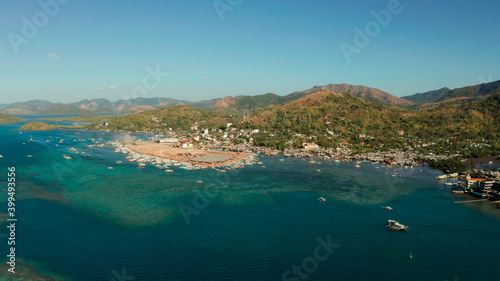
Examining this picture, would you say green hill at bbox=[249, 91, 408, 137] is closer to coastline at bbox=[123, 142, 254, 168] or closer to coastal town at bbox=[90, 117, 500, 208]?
coastal town at bbox=[90, 117, 500, 208]

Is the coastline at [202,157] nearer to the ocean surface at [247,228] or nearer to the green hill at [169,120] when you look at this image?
the ocean surface at [247,228]

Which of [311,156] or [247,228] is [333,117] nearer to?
[311,156]

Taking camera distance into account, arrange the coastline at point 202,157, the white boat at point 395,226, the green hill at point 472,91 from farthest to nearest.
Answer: the green hill at point 472,91 < the coastline at point 202,157 < the white boat at point 395,226

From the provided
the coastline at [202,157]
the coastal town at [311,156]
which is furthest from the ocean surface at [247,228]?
the coastline at [202,157]

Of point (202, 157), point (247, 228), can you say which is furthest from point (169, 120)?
point (247, 228)

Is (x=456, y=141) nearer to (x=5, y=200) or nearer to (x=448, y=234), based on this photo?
(x=448, y=234)

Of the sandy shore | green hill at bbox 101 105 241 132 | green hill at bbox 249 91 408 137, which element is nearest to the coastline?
the sandy shore

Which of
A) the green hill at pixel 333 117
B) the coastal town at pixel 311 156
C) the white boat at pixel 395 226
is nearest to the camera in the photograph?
the white boat at pixel 395 226

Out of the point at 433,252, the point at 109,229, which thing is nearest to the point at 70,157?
the point at 109,229
